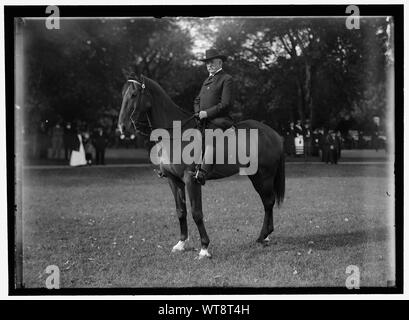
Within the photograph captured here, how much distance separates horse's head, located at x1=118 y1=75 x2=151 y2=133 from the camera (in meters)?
7.67

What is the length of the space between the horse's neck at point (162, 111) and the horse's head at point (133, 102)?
17 centimetres

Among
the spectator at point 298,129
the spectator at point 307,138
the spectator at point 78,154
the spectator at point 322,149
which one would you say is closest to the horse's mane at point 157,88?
the spectator at point 322,149

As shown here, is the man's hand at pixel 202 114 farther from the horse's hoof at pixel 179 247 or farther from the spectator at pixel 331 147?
the spectator at pixel 331 147

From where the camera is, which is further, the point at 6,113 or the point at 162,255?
the point at 162,255

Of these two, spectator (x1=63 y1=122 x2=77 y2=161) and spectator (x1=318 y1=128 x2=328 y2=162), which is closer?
spectator (x1=318 y1=128 x2=328 y2=162)

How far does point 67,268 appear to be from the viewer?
7594 mm

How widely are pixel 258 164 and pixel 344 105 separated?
8.83 meters

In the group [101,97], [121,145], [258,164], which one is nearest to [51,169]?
[101,97]

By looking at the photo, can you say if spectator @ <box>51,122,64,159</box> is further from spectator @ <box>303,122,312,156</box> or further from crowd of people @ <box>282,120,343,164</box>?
spectator @ <box>303,122,312,156</box>

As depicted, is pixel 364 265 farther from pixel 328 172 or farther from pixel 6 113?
pixel 328 172

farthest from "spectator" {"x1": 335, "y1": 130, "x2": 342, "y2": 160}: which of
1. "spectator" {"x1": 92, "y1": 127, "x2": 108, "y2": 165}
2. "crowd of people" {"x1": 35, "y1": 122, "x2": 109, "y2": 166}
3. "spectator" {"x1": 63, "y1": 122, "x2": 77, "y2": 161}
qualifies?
"spectator" {"x1": 92, "y1": 127, "x2": 108, "y2": 165}

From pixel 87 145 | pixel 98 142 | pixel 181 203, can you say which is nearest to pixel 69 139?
pixel 87 145

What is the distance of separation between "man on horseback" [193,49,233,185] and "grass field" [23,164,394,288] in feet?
5.42

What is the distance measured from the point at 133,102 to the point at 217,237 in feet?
11.3
